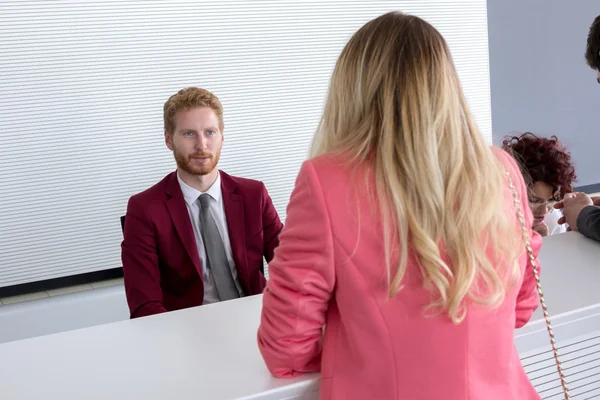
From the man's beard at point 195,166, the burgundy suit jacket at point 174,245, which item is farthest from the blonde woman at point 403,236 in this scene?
the man's beard at point 195,166

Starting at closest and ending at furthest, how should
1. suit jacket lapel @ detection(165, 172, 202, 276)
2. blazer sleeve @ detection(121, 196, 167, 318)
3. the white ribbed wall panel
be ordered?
blazer sleeve @ detection(121, 196, 167, 318) → suit jacket lapel @ detection(165, 172, 202, 276) → the white ribbed wall panel

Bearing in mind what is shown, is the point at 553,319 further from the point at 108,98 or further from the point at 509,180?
the point at 108,98

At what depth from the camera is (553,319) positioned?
5.35ft

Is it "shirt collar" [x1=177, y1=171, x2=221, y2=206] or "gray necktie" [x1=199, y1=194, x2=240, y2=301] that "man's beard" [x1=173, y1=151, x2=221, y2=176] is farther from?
"gray necktie" [x1=199, y1=194, x2=240, y2=301]

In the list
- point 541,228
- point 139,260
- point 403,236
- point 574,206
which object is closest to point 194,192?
point 139,260

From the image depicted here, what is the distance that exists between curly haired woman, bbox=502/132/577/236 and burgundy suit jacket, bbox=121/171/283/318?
1.09 m

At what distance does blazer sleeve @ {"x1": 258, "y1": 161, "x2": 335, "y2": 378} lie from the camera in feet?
4.00

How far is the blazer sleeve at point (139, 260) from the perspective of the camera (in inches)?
94.1

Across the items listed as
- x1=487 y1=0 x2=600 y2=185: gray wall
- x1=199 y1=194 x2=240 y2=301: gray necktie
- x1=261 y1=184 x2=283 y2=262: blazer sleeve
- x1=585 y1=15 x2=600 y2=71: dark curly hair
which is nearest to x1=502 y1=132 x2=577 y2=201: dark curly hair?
x1=585 y1=15 x2=600 y2=71: dark curly hair

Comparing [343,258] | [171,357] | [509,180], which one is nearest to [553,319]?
[509,180]

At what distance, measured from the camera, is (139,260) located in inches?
97.5

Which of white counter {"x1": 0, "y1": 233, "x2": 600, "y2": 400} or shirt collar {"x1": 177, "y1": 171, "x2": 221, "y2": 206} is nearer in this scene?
white counter {"x1": 0, "y1": 233, "x2": 600, "y2": 400}

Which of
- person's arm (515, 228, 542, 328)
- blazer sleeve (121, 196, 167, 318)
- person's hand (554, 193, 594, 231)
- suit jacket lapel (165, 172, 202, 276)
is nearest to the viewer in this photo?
person's arm (515, 228, 542, 328)

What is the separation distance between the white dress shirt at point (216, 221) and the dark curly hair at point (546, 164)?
3.82 feet
